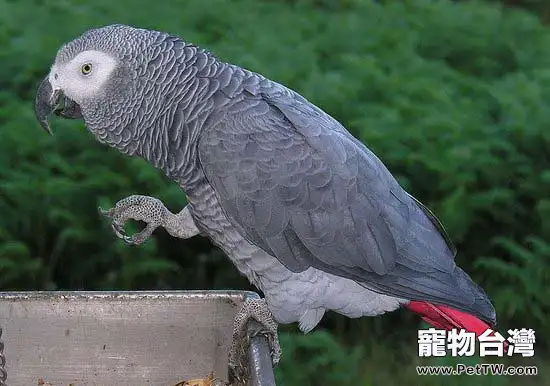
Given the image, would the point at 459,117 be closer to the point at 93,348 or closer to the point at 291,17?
the point at 291,17

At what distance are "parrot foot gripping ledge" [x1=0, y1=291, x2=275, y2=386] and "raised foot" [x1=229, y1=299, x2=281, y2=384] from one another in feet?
0.08

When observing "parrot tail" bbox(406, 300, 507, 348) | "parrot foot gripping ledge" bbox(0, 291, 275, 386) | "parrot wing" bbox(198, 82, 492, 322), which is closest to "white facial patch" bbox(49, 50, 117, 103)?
"parrot wing" bbox(198, 82, 492, 322)

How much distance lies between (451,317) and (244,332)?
1.62 ft

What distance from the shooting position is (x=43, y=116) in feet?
5.69

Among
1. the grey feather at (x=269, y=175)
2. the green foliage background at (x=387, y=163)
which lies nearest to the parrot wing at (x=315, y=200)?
the grey feather at (x=269, y=175)

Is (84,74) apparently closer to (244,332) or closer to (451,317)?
(244,332)

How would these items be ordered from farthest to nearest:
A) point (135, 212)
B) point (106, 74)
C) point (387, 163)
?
point (387, 163), point (135, 212), point (106, 74)

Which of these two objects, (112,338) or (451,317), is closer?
(112,338)

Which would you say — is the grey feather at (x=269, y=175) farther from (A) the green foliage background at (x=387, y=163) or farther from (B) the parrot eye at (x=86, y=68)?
(A) the green foliage background at (x=387, y=163)

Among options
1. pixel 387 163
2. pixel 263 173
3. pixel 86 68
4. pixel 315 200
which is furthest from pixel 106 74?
pixel 387 163

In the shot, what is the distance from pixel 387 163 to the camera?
281 centimetres

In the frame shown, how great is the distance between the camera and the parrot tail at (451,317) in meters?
1.91

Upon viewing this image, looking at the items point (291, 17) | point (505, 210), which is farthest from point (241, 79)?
point (291, 17)

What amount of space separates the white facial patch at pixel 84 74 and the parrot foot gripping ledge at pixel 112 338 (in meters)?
0.38
